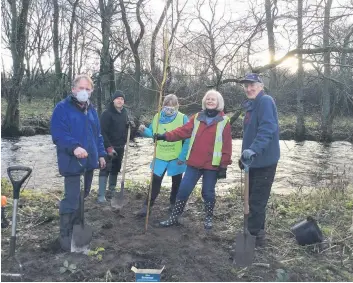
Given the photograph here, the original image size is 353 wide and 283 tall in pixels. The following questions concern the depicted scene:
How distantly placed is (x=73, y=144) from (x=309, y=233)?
2792 mm

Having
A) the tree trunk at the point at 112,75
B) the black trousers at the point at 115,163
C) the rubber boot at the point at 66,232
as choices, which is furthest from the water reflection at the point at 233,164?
the rubber boot at the point at 66,232

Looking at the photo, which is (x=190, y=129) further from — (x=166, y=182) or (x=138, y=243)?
(x=166, y=182)

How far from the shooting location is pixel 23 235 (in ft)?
14.5

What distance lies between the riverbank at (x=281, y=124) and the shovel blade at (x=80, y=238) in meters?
11.4

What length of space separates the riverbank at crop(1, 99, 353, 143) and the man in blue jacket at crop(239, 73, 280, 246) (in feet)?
36.6

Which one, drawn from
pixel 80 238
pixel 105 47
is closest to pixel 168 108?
pixel 80 238

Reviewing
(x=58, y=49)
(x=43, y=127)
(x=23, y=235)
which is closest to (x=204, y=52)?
(x=23, y=235)

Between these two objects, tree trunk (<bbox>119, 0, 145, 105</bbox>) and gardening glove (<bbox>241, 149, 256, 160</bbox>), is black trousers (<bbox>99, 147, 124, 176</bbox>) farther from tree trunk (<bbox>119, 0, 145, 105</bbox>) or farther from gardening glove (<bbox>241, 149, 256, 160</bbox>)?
tree trunk (<bbox>119, 0, 145, 105</bbox>)

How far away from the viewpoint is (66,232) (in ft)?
13.3

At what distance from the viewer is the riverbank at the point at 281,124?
1690 cm

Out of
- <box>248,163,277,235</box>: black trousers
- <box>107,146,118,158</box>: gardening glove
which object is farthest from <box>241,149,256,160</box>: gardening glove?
<box>107,146,118,158</box>: gardening glove

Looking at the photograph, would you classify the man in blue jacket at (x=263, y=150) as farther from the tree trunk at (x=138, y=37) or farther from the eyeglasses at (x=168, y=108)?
the tree trunk at (x=138, y=37)

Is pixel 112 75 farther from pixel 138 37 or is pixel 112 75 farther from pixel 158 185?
pixel 158 185

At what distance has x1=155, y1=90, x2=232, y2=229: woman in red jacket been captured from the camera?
4.80 meters
